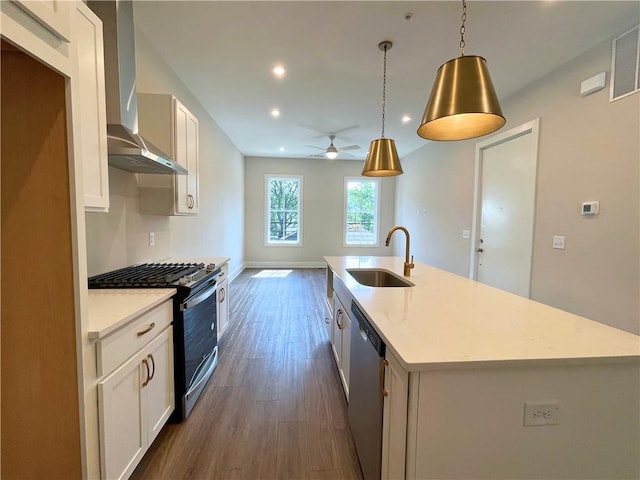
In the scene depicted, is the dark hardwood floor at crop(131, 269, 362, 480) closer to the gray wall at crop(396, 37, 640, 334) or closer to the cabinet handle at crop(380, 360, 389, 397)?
the cabinet handle at crop(380, 360, 389, 397)

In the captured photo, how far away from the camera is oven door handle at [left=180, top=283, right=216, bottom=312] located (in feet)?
5.72

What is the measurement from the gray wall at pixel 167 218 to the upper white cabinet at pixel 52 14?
3.94 ft

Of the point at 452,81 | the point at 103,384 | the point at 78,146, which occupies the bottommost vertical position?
the point at 103,384

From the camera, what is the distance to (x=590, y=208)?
2455 mm

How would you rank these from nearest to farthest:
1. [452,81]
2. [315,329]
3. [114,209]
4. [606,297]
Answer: [452,81], [114,209], [606,297], [315,329]

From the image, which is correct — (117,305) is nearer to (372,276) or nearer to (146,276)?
(146,276)

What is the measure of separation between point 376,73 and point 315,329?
3038 mm

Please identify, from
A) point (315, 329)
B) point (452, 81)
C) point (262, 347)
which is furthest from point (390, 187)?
point (452, 81)

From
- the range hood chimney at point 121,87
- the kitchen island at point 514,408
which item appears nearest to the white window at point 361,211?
the range hood chimney at point 121,87

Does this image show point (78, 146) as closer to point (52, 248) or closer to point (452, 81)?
point (52, 248)

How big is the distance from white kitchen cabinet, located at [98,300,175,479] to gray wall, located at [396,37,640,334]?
342 cm

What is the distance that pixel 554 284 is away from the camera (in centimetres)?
282

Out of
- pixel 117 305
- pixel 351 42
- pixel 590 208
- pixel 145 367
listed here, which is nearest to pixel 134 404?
pixel 145 367

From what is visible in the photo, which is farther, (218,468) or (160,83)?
(160,83)
